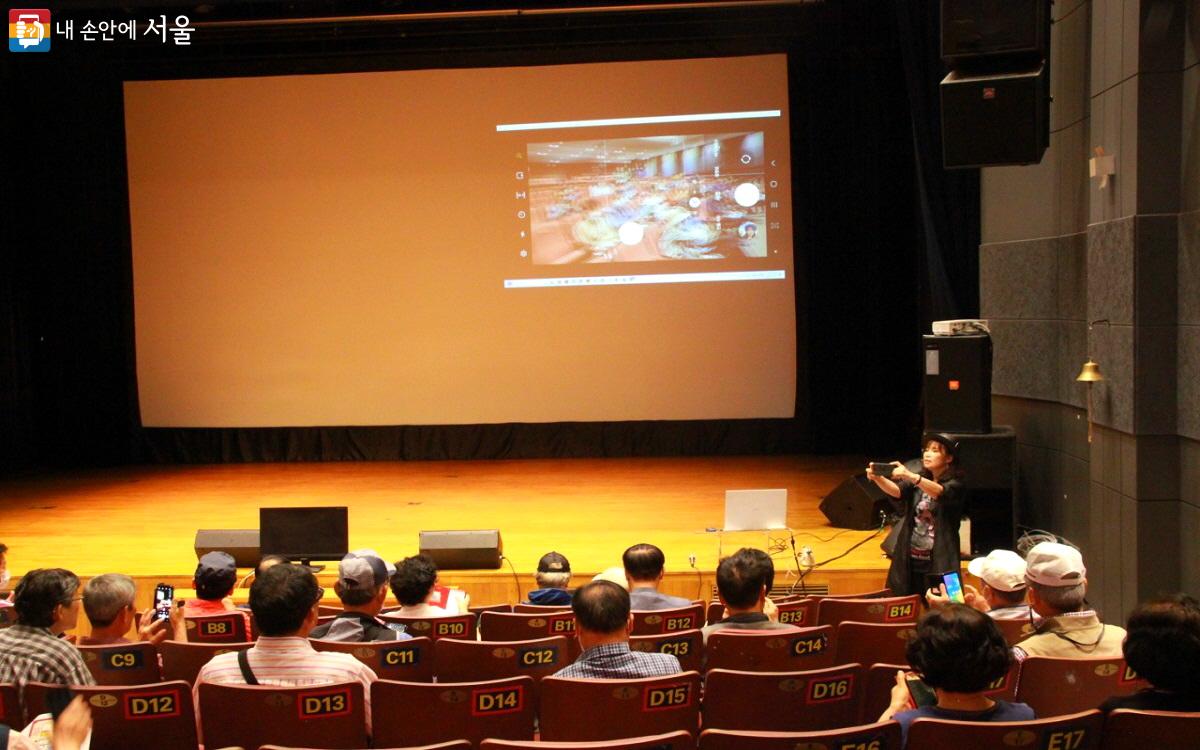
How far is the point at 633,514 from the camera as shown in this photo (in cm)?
844

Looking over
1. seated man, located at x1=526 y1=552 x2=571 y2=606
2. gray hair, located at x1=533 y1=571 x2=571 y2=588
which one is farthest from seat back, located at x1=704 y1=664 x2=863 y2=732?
gray hair, located at x1=533 y1=571 x2=571 y2=588

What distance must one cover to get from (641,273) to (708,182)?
1016 millimetres

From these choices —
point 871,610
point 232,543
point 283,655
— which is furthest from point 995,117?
point 232,543

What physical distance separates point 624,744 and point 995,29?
5183 mm

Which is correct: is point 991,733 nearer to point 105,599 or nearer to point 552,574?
point 105,599

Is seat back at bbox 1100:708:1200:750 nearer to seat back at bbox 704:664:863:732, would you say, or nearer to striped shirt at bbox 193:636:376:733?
seat back at bbox 704:664:863:732

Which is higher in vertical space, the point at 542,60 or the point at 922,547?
the point at 542,60

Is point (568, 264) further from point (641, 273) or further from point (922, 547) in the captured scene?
point (922, 547)

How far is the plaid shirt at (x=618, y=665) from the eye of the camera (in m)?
3.15

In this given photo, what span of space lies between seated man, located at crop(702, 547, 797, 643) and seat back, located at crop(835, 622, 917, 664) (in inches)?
11.5

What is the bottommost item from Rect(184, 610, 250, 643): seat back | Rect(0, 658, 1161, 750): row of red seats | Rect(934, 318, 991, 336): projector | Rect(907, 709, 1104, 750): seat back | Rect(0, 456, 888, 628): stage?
Rect(0, 456, 888, 628): stage

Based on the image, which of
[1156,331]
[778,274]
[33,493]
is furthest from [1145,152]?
[33,493]

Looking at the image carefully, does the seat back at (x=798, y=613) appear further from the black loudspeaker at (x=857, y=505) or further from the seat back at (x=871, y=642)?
the black loudspeaker at (x=857, y=505)

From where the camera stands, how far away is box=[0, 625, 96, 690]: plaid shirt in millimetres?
3350
